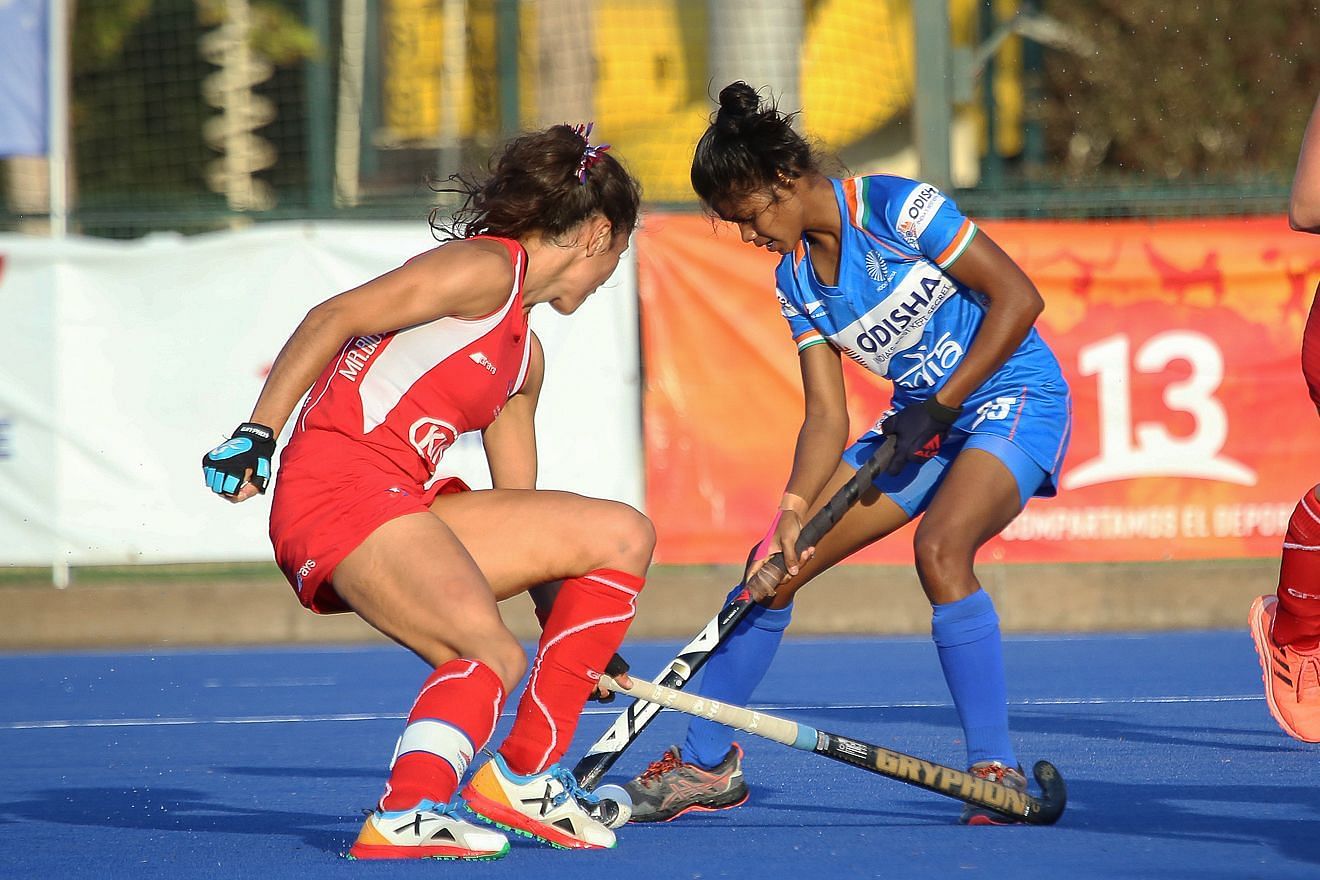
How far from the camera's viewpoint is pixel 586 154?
4148 mm

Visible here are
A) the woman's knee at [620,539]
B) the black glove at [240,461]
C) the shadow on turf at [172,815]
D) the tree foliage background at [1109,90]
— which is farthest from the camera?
the tree foliage background at [1109,90]

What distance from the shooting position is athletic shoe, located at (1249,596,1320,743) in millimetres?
4730

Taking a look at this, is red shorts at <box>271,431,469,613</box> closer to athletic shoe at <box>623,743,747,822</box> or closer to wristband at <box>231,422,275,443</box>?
wristband at <box>231,422,275,443</box>

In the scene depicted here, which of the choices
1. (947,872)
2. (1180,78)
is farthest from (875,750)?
(1180,78)

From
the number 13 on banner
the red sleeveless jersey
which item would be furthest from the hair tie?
the number 13 on banner

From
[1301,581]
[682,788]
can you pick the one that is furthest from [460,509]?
[1301,581]

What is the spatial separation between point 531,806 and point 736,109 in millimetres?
1765

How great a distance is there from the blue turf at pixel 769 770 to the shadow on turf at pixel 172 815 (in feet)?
0.04

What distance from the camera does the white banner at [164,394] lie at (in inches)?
344

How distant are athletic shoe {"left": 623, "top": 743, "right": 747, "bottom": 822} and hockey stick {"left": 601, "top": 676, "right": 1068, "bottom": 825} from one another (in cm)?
46

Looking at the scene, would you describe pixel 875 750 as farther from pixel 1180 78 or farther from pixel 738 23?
pixel 1180 78

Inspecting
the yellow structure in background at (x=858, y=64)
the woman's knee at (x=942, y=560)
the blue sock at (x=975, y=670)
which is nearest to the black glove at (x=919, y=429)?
the woman's knee at (x=942, y=560)

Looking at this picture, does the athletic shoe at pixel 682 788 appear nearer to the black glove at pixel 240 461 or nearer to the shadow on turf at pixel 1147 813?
the shadow on turf at pixel 1147 813

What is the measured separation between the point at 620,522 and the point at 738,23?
8.97 meters
